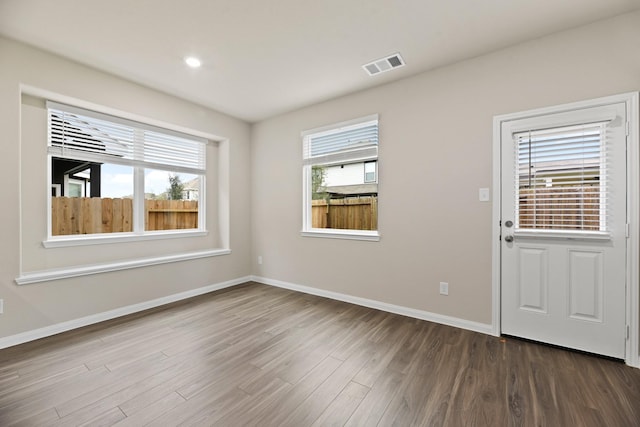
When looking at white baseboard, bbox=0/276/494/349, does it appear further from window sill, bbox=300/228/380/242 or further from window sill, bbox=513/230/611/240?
window sill, bbox=513/230/611/240

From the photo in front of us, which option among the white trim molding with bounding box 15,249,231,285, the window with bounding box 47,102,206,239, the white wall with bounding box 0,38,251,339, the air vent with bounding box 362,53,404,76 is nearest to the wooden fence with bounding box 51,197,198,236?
the window with bounding box 47,102,206,239

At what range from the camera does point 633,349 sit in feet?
7.00

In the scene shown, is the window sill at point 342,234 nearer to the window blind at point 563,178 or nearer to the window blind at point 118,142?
the window blind at point 563,178

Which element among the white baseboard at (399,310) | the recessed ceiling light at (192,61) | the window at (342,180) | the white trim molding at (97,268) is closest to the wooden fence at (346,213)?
the window at (342,180)

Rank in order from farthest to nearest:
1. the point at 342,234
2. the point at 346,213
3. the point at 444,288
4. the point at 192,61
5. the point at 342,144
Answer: the point at 346,213 → the point at 342,144 → the point at 342,234 → the point at 444,288 → the point at 192,61

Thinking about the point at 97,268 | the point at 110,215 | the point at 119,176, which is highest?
the point at 119,176

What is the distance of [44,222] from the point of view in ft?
9.45

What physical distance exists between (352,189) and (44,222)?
3503 millimetres

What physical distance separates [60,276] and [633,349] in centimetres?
504

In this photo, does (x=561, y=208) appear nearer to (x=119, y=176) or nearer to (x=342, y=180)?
(x=342, y=180)

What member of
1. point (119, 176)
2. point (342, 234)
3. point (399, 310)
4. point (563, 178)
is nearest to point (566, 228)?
point (563, 178)

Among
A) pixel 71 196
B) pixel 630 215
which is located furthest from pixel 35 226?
pixel 630 215

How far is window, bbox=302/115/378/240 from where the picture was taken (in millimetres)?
3637

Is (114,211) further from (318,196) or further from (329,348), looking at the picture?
(329,348)
